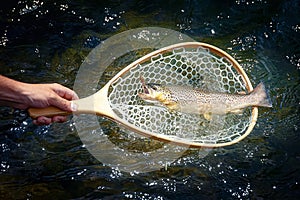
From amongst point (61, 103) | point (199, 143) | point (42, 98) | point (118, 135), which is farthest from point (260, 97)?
point (42, 98)

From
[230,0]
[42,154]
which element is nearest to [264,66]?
[230,0]

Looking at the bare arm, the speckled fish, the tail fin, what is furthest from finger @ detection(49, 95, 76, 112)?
the tail fin

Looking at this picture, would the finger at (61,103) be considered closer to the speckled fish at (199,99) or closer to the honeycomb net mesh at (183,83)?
the honeycomb net mesh at (183,83)

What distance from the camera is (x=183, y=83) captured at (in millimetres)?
3586

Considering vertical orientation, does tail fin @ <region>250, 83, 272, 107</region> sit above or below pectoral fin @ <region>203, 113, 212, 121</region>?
above

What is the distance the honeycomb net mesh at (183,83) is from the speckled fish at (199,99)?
0.09m

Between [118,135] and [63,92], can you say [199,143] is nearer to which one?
[63,92]

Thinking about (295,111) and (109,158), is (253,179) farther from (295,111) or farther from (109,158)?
(109,158)

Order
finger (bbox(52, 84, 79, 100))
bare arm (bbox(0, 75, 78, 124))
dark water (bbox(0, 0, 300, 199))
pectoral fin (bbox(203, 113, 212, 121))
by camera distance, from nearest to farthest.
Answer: bare arm (bbox(0, 75, 78, 124)) → finger (bbox(52, 84, 79, 100)) → pectoral fin (bbox(203, 113, 212, 121)) → dark water (bbox(0, 0, 300, 199))

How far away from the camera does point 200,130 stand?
137 inches

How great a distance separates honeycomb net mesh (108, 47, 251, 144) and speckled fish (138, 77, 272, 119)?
93 mm

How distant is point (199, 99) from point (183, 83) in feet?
0.86

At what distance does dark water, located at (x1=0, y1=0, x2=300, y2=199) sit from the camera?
363cm

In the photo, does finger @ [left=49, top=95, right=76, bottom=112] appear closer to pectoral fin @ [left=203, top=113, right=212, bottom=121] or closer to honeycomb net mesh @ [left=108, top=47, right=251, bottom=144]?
honeycomb net mesh @ [left=108, top=47, right=251, bottom=144]
